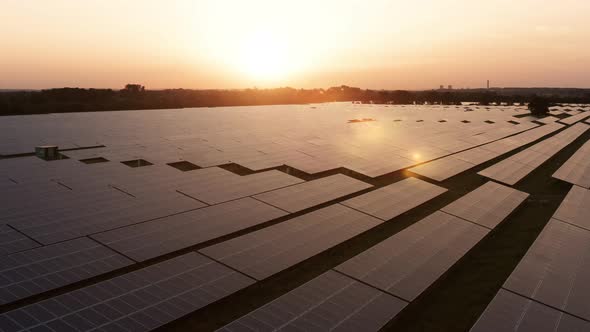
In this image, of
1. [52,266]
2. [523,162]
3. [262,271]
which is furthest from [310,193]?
[523,162]

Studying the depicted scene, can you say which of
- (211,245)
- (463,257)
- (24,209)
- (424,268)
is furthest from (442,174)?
(24,209)

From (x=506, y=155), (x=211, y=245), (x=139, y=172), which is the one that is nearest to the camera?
(x=211, y=245)

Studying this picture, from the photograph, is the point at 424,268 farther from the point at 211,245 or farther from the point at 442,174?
the point at 442,174

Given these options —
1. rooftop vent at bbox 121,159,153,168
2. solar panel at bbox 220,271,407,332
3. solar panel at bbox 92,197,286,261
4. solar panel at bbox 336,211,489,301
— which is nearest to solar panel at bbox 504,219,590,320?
solar panel at bbox 336,211,489,301

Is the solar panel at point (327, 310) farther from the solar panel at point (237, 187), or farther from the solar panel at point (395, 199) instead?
the solar panel at point (237, 187)

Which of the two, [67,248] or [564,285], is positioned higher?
[67,248]

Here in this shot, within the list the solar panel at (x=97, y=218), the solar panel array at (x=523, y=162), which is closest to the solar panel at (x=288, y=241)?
the solar panel at (x=97, y=218)
